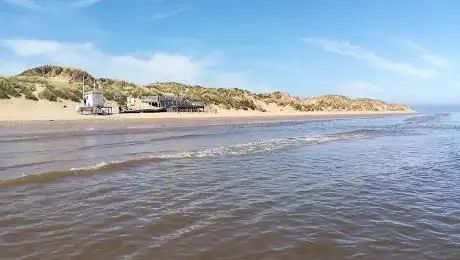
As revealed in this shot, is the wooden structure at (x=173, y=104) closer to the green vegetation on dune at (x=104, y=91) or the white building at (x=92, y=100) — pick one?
the green vegetation on dune at (x=104, y=91)

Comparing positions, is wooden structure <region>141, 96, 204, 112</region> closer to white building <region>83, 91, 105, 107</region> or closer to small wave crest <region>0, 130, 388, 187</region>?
white building <region>83, 91, 105, 107</region>

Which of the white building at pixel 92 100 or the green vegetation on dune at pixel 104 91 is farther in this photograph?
the white building at pixel 92 100

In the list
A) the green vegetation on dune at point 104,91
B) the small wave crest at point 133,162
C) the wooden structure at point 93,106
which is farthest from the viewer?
the wooden structure at point 93,106

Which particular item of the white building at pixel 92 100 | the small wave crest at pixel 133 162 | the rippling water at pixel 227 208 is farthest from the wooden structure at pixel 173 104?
the rippling water at pixel 227 208

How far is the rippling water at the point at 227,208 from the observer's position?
5191 millimetres

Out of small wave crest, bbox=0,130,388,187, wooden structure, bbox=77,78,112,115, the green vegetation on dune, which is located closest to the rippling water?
small wave crest, bbox=0,130,388,187

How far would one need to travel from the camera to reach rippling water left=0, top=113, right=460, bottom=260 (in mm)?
5191

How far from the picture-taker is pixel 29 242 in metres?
5.32

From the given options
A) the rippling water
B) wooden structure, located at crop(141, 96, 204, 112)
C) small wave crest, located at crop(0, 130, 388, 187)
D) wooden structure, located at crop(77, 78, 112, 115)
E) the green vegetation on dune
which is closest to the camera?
the rippling water

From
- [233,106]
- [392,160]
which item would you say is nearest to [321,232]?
[392,160]

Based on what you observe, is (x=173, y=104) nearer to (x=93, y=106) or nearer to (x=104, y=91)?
(x=104, y=91)

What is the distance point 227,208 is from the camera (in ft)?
23.3

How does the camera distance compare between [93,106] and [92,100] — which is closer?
[93,106]

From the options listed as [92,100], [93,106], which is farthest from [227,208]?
[92,100]
